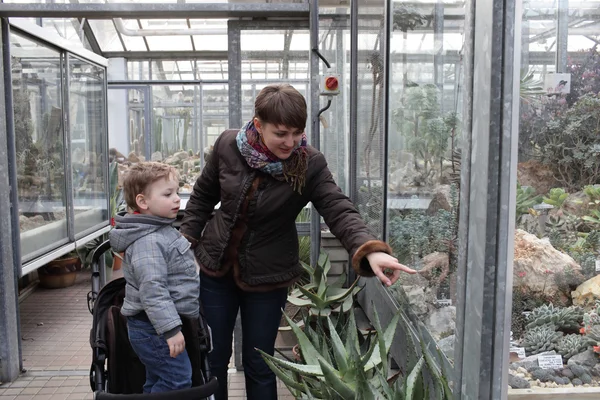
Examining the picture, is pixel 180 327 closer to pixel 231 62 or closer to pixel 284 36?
pixel 231 62

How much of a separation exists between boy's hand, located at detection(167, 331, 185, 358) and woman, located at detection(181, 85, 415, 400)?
394 millimetres

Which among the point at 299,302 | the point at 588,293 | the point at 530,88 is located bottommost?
the point at 299,302

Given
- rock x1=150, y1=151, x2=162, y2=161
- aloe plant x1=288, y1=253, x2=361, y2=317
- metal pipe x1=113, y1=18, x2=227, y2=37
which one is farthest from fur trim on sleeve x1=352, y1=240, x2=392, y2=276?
rock x1=150, y1=151, x2=162, y2=161

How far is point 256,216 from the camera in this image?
254 centimetres

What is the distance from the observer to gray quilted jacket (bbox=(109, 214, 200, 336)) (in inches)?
89.4

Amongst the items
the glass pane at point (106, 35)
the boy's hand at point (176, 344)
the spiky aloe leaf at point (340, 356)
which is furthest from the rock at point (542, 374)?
the glass pane at point (106, 35)

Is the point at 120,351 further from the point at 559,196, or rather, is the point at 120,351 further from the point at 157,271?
the point at 559,196

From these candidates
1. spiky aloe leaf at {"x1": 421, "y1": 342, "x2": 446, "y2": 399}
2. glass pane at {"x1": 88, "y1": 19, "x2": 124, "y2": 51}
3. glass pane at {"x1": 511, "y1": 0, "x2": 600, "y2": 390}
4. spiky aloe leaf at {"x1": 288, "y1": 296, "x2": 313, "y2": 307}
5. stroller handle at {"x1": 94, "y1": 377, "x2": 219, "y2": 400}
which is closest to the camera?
glass pane at {"x1": 511, "y1": 0, "x2": 600, "y2": 390}

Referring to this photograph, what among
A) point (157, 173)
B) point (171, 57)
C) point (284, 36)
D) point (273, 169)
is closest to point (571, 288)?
point (273, 169)

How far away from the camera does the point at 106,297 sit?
2564mm

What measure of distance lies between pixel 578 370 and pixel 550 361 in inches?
3.5

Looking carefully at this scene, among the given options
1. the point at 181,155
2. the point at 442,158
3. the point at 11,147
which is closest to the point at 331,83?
the point at 442,158

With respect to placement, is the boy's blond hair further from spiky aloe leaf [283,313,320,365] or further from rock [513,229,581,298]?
rock [513,229,581,298]

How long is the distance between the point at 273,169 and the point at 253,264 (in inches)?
16.1
